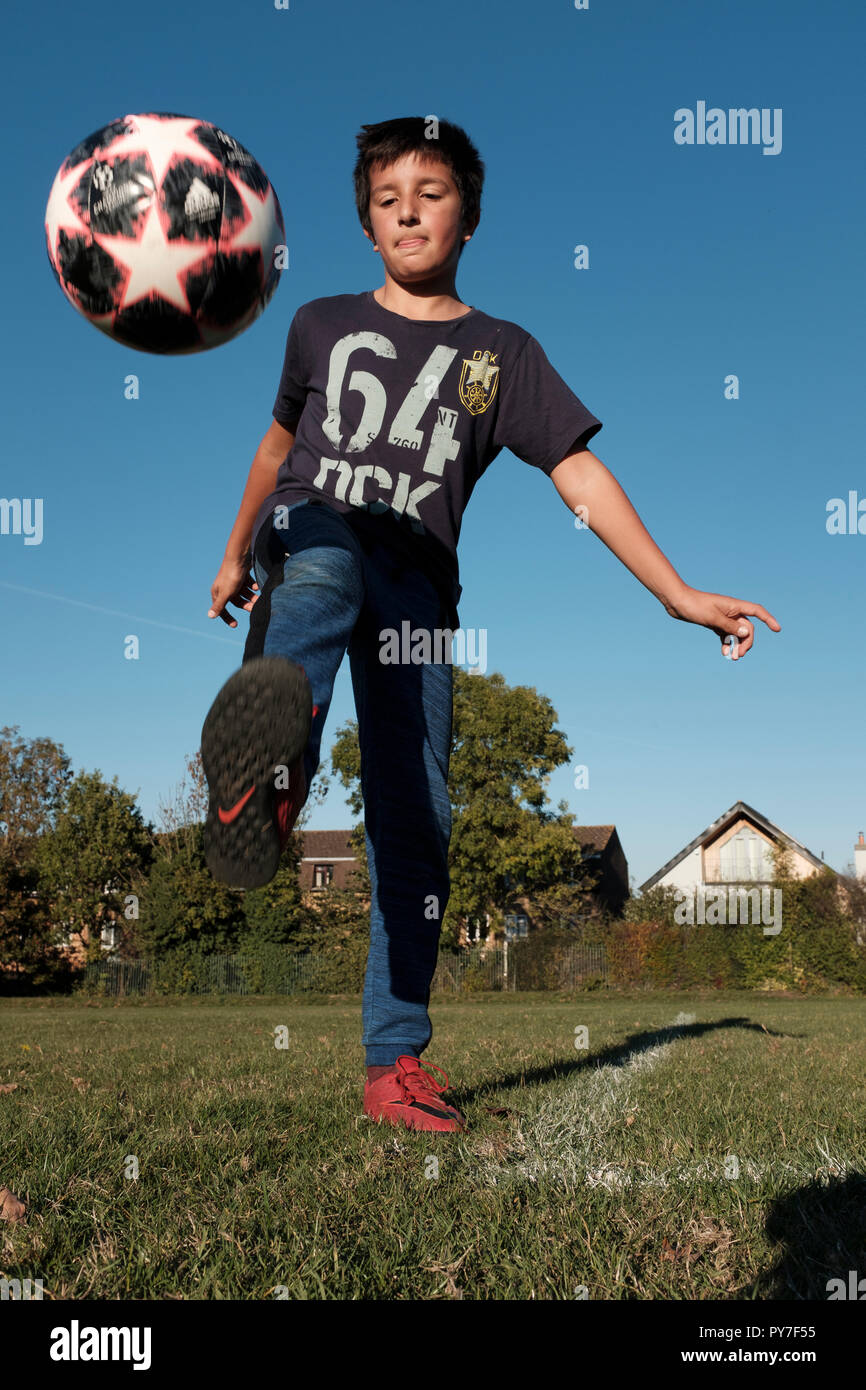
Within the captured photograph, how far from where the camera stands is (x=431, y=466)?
335 cm

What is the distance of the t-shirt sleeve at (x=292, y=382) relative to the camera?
11.8 feet

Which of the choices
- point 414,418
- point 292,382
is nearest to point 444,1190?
point 414,418

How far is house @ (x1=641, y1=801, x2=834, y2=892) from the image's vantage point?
160 ft

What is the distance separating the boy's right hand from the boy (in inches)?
20.9

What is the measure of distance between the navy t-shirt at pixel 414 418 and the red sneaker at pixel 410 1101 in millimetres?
1559

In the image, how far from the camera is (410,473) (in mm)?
3311

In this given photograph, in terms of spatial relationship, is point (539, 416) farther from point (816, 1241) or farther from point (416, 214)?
point (816, 1241)

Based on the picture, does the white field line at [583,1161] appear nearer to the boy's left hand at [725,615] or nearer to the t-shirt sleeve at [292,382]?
the boy's left hand at [725,615]

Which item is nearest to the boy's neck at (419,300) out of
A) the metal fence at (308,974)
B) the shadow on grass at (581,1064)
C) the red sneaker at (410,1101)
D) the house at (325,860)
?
the red sneaker at (410,1101)

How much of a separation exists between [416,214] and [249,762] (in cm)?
230

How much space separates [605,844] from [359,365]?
6136cm

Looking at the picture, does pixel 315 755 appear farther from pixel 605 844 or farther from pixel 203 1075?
pixel 605 844

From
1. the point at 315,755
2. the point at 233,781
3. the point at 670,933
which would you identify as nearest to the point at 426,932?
the point at 315,755

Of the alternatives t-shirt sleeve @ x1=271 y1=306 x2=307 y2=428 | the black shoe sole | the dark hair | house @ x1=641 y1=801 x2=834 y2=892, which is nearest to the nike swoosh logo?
the black shoe sole
